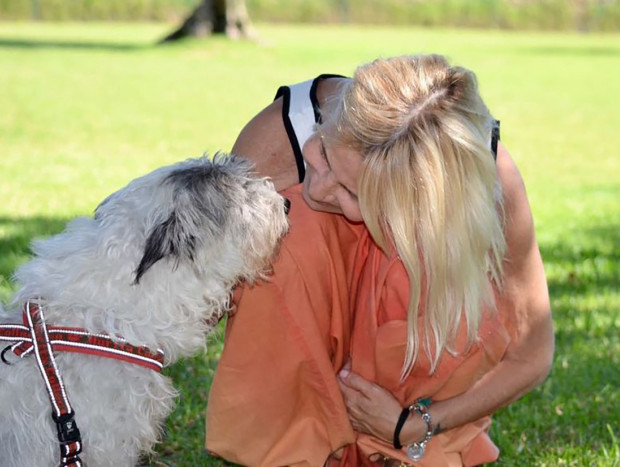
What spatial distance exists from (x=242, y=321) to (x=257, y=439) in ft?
1.76

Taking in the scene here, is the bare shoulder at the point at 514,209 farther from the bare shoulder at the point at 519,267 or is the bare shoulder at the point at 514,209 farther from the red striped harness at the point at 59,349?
the red striped harness at the point at 59,349

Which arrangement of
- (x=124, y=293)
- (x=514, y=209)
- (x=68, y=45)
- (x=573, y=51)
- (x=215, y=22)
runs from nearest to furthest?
(x=124, y=293)
(x=514, y=209)
(x=68, y=45)
(x=215, y=22)
(x=573, y=51)

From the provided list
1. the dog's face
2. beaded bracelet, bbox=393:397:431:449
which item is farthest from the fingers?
the dog's face

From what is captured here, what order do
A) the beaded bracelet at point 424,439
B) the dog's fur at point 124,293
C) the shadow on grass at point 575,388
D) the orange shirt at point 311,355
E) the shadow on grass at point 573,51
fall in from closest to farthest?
1. the dog's fur at point 124,293
2. the orange shirt at point 311,355
3. the beaded bracelet at point 424,439
4. the shadow on grass at point 575,388
5. the shadow on grass at point 573,51

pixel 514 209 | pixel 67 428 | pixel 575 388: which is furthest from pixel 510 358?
pixel 67 428

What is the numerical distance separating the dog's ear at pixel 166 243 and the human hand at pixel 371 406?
1.08 m

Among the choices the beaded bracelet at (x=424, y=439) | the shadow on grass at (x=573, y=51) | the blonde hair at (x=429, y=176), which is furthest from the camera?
the shadow on grass at (x=573, y=51)

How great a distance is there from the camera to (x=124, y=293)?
137 inches

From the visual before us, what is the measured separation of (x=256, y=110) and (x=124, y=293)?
621 inches

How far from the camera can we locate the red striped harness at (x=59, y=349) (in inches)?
132

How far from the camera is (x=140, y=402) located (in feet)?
11.7

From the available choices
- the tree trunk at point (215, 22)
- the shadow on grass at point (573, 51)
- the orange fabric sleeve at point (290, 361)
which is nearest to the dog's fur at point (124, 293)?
the orange fabric sleeve at point (290, 361)

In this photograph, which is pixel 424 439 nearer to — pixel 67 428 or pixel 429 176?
pixel 429 176

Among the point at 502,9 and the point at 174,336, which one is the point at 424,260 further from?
the point at 502,9
